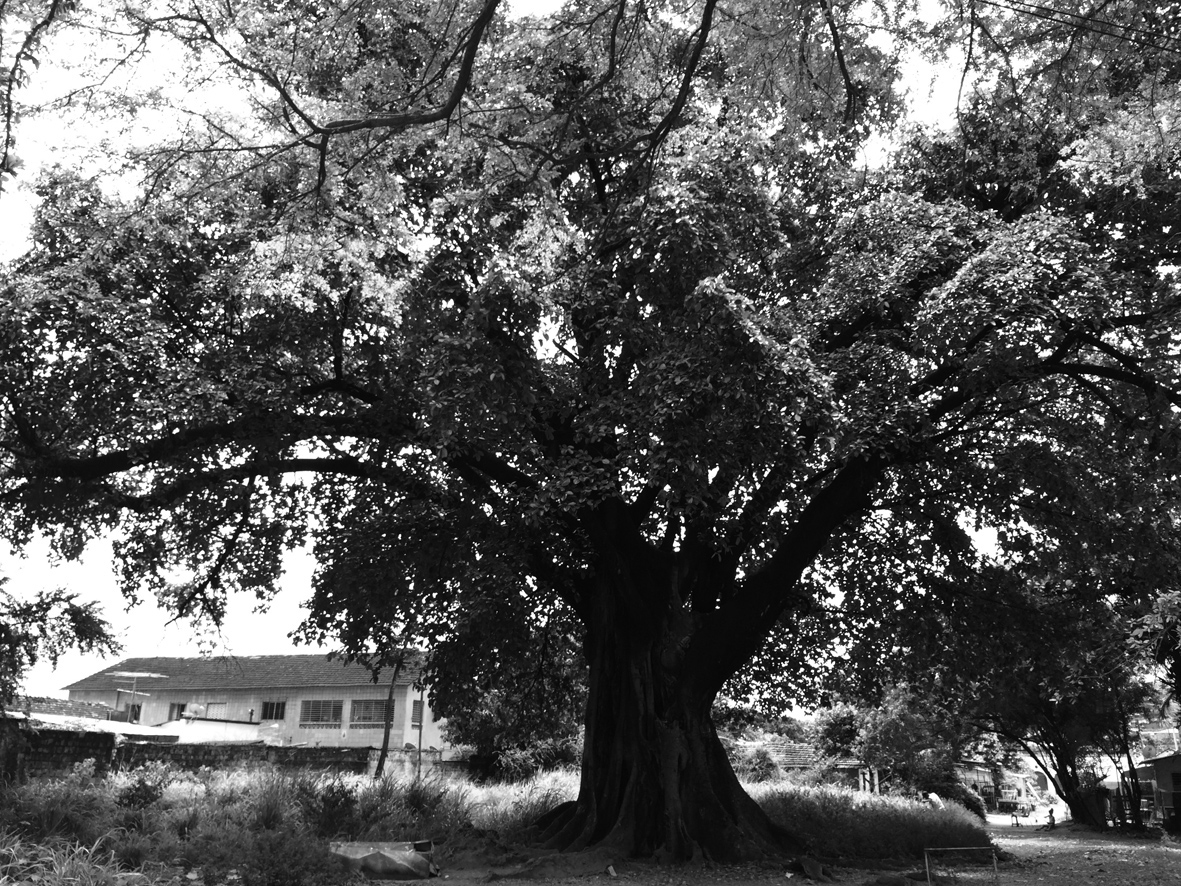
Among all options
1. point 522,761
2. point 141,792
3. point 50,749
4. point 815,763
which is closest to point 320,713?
point 522,761

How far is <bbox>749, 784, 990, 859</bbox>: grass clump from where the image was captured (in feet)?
56.5

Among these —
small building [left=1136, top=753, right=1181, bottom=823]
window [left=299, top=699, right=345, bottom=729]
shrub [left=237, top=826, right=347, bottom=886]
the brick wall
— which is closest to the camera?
shrub [left=237, top=826, right=347, bottom=886]

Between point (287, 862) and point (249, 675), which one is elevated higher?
point (249, 675)

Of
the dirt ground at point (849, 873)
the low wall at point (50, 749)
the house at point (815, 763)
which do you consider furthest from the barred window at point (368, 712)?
the dirt ground at point (849, 873)

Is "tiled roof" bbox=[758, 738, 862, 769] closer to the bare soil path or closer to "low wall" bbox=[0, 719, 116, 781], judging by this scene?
the bare soil path

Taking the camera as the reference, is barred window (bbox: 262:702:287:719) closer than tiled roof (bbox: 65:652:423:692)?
No

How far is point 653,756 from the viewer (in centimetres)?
1505

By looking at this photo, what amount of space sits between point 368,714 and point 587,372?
30.2 meters

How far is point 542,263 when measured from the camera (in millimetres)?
12398

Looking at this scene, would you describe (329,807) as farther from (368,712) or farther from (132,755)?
(368,712)

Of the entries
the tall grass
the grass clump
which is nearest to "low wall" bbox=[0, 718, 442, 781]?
the tall grass

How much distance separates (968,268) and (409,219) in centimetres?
824

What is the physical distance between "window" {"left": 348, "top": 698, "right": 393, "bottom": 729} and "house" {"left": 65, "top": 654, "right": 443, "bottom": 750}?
0.04 metres

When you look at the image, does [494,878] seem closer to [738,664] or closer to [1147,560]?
[738,664]
